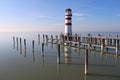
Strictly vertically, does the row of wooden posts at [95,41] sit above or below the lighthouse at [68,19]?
below

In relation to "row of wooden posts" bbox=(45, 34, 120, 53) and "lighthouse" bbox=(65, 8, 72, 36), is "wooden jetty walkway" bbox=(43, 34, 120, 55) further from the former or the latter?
"lighthouse" bbox=(65, 8, 72, 36)

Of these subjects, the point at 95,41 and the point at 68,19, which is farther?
the point at 68,19

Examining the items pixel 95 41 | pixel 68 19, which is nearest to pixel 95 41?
pixel 95 41

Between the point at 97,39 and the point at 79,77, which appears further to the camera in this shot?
the point at 97,39

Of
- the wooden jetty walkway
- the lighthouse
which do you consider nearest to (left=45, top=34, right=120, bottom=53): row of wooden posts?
the wooden jetty walkway

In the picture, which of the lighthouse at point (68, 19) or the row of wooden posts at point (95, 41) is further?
the lighthouse at point (68, 19)

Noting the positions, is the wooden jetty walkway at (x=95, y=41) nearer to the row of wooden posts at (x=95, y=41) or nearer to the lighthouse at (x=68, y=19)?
the row of wooden posts at (x=95, y=41)

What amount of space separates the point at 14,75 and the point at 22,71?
1249 mm

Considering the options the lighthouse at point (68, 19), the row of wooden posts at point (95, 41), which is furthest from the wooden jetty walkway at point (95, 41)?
the lighthouse at point (68, 19)

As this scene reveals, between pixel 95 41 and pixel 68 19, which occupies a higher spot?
pixel 68 19

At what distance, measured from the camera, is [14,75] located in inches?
637

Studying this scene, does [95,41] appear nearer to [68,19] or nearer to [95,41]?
[95,41]

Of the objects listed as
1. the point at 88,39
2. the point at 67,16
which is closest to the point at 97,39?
the point at 88,39

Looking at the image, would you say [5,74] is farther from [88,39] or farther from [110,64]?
[88,39]
